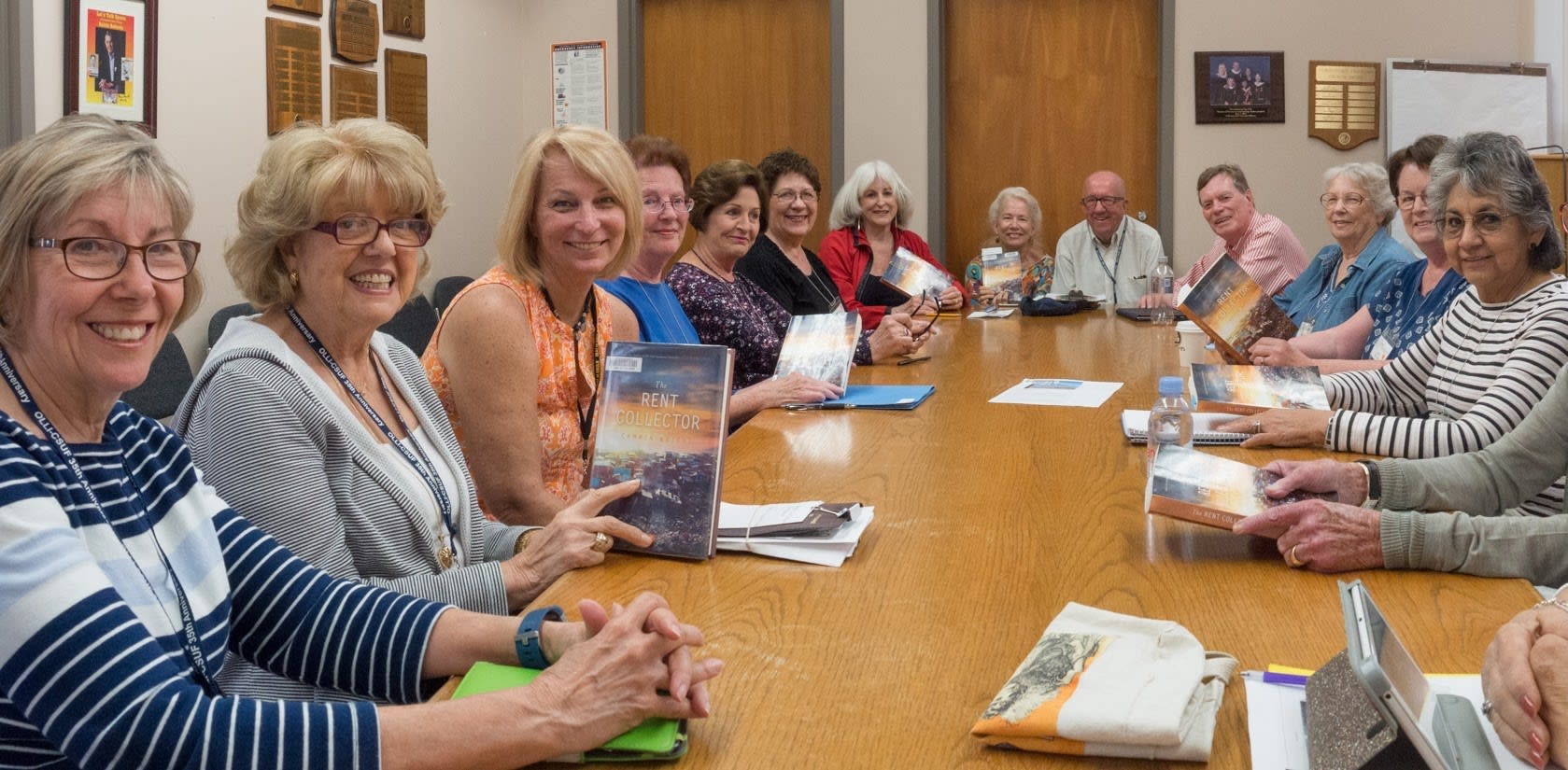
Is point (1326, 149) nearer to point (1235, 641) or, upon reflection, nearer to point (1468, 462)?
point (1468, 462)

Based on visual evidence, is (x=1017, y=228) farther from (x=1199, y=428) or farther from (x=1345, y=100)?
(x=1199, y=428)

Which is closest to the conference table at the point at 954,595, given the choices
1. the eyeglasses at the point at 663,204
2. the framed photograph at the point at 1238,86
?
the eyeglasses at the point at 663,204

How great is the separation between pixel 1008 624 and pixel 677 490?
20.5 inches

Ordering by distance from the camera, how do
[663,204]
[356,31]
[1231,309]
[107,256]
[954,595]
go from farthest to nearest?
1. [356,31]
2. [1231,309]
3. [663,204]
4. [954,595]
5. [107,256]

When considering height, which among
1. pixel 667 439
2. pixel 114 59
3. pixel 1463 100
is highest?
pixel 1463 100

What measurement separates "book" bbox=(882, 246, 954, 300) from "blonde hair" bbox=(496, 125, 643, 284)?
254 centimetres

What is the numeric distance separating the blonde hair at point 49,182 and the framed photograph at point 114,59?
3297 millimetres

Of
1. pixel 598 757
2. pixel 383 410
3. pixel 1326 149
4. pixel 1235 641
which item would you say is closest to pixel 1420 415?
pixel 1235 641

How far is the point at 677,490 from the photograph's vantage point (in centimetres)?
184

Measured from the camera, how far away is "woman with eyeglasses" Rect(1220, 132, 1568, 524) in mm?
2494

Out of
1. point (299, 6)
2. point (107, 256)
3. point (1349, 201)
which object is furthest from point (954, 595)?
point (299, 6)

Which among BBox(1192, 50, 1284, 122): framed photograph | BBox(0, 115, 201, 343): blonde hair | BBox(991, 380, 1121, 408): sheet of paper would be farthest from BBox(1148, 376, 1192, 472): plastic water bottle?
BBox(1192, 50, 1284, 122): framed photograph

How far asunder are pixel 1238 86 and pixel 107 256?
22.1ft

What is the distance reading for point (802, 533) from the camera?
187 cm
